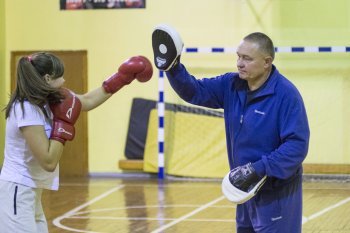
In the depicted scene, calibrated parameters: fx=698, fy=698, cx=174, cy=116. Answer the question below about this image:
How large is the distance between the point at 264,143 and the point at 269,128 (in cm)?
9

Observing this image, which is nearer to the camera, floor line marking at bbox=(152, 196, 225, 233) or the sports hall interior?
floor line marking at bbox=(152, 196, 225, 233)

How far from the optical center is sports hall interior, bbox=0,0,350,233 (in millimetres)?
10461

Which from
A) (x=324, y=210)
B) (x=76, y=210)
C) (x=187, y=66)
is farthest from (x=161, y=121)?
(x=324, y=210)

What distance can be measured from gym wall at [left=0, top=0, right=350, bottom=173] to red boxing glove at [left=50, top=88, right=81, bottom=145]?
7.08 metres

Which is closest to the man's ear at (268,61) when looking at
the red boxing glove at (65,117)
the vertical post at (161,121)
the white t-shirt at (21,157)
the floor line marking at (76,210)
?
the red boxing glove at (65,117)

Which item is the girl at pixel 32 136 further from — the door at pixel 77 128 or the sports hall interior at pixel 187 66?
the door at pixel 77 128

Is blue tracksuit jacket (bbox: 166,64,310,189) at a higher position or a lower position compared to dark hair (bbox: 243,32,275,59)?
lower

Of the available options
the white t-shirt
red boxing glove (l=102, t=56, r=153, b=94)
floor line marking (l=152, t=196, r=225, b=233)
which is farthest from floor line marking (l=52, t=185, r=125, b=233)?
the white t-shirt

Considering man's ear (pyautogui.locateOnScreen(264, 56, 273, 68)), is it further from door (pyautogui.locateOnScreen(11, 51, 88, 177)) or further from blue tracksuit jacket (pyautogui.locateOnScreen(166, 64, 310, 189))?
door (pyautogui.locateOnScreen(11, 51, 88, 177))

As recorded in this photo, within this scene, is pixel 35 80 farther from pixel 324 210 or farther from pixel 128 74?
pixel 324 210

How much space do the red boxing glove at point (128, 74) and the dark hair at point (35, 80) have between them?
71cm

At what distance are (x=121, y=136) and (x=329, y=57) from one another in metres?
3.61

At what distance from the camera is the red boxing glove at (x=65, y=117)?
3.71 meters

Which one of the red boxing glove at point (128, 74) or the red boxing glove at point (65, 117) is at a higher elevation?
the red boxing glove at point (128, 74)
